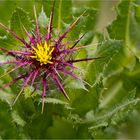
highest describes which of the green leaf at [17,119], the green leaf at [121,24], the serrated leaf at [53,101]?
the green leaf at [121,24]

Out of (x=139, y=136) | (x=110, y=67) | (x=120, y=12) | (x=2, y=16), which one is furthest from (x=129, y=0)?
(x=139, y=136)

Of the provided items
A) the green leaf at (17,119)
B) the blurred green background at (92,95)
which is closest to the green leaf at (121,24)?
the blurred green background at (92,95)

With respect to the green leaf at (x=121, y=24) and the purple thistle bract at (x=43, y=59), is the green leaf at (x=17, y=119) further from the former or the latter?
the green leaf at (x=121, y=24)

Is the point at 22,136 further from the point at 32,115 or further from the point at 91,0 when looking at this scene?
the point at 91,0

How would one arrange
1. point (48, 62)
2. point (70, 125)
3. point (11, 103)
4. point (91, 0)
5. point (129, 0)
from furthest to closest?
point (91, 0), point (70, 125), point (129, 0), point (11, 103), point (48, 62)

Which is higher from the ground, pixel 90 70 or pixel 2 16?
pixel 2 16

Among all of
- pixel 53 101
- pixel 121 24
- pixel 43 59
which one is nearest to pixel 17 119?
pixel 53 101

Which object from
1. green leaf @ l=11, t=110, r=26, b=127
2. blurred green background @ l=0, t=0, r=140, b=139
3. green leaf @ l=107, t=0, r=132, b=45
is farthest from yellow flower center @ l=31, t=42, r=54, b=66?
green leaf @ l=107, t=0, r=132, b=45

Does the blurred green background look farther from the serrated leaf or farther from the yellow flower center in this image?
the yellow flower center

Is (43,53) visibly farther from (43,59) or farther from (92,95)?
(92,95)
